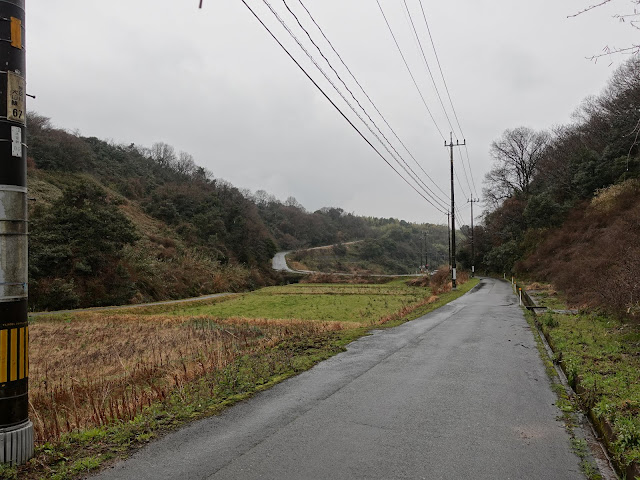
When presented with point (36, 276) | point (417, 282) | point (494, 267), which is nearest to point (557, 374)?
point (36, 276)

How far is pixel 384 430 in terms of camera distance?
5.37m

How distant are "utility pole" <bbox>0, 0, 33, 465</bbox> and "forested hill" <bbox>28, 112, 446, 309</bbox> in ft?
2.44

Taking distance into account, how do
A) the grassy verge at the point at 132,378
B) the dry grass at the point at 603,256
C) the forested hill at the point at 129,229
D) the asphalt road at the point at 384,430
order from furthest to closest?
the forested hill at the point at 129,229 < the dry grass at the point at 603,256 < the grassy verge at the point at 132,378 < the asphalt road at the point at 384,430

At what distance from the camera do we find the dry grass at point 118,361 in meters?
7.07

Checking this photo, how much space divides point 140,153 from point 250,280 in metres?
41.5

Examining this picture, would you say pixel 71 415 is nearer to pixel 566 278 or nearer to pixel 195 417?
pixel 195 417

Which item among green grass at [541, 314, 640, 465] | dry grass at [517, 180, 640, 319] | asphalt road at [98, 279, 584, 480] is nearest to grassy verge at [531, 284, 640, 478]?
green grass at [541, 314, 640, 465]

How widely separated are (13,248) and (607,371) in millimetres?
8814

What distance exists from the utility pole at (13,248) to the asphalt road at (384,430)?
1.00 m

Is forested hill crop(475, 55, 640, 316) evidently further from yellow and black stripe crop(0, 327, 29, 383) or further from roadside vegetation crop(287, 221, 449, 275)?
roadside vegetation crop(287, 221, 449, 275)

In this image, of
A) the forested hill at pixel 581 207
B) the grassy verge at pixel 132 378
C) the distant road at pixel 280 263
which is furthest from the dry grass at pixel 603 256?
the distant road at pixel 280 263

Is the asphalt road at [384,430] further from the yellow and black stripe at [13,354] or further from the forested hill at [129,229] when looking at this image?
the forested hill at [129,229]

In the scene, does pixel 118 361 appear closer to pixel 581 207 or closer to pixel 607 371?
pixel 607 371

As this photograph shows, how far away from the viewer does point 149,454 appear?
4582 mm
